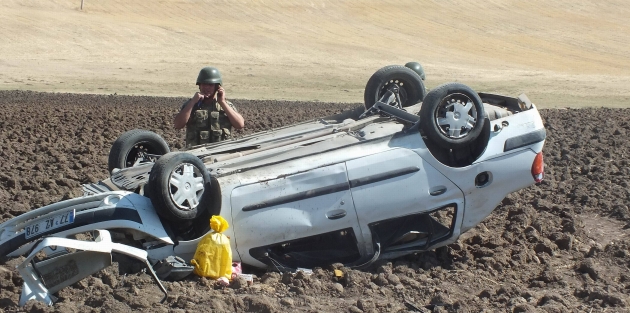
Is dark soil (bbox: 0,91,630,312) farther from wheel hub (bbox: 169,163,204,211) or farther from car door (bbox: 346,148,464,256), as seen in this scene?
wheel hub (bbox: 169,163,204,211)

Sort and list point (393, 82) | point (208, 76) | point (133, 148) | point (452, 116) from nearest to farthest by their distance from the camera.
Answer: point (452, 116)
point (133, 148)
point (393, 82)
point (208, 76)

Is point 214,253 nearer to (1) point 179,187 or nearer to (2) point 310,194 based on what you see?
(1) point 179,187

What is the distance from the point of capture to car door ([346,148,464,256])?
7137 mm

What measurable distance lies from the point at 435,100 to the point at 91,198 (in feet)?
8.90

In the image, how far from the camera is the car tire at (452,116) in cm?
725

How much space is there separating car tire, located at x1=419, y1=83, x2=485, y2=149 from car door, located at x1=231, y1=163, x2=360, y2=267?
786 millimetres

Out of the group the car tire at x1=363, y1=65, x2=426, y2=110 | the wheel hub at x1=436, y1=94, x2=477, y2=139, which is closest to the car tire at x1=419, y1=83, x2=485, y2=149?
the wheel hub at x1=436, y1=94, x2=477, y2=139

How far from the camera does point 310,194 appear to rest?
7031 mm

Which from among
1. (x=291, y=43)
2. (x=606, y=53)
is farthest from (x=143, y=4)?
(x=606, y=53)

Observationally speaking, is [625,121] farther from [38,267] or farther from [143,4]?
[143,4]

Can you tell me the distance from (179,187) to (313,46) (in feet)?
109

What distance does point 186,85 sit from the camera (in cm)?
2853

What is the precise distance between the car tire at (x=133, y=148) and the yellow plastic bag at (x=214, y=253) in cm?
166

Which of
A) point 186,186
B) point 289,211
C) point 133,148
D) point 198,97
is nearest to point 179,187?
point 186,186
